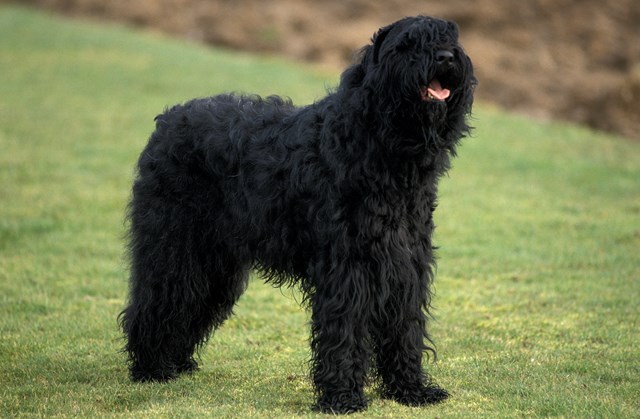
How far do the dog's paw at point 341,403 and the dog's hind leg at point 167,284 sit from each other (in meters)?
1.57

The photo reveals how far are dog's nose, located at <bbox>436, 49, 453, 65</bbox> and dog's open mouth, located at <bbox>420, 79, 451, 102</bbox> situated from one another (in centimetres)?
15

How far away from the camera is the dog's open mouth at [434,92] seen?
6289 mm

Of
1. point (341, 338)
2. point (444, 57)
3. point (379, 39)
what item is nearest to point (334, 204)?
point (341, 338)

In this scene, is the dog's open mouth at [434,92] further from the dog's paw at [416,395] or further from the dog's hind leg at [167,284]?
the dog's hind leg at [167,284]

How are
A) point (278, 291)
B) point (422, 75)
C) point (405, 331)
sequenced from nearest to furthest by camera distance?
point (422, 75) → point (405, 331) → point (278, 291)

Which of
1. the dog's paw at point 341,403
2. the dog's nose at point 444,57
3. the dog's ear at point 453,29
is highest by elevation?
the dog's ear at point 453,29

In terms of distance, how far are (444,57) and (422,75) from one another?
0.63 feet

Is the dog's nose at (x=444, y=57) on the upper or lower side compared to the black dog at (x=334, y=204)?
upper

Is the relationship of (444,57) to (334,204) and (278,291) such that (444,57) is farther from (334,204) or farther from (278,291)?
(278,291)

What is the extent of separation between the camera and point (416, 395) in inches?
281

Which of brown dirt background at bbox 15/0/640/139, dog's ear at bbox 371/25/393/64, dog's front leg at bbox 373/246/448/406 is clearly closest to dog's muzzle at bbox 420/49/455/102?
dog's ear at bbox 371/25/393/64

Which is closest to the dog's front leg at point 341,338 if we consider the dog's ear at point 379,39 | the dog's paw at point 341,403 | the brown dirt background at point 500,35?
the dog's paw at point 341,403

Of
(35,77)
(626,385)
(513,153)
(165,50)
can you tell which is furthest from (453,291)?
(165,50)

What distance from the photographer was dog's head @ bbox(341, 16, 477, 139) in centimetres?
628
